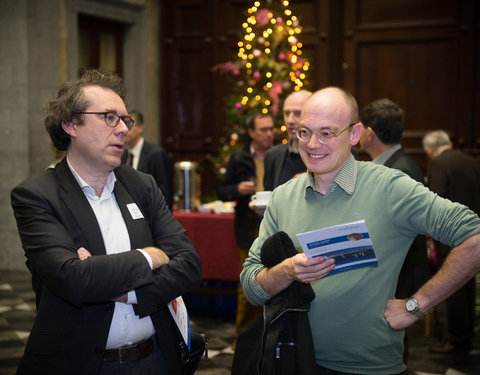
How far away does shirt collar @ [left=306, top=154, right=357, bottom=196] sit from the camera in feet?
6.69

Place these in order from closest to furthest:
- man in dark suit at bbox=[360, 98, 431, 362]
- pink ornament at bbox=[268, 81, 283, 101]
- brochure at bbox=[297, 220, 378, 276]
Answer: brochure at bbox=[297, 220, 378, 276] → man in dark suit at bbox=[360, 98, 431, 362] → pink ornament at bbox=[268, 81, 283, 101]

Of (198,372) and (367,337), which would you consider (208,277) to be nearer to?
(198,372)

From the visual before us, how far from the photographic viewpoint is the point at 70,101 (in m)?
2.19

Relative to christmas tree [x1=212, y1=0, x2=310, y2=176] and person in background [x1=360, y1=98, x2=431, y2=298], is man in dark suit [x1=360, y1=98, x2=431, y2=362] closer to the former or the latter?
person in background [x1=360, y1=98, x2=431, y2=298]

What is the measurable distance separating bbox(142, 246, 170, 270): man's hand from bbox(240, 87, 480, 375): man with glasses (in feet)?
0.95

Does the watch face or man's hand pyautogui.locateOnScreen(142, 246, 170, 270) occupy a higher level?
man's hand pyautogui.locateOnScreen(142, 246, 170, 270)

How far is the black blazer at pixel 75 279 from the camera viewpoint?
1960 mm

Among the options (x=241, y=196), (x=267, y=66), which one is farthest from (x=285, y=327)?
(x=267, y=66)

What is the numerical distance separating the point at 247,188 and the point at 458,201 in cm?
169

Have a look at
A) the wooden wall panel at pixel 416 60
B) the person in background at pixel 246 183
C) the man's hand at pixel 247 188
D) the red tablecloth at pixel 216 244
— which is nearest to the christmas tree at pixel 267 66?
the wooden wall panel at pixel 416 60

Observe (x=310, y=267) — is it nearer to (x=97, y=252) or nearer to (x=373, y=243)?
(x=373, y=243)

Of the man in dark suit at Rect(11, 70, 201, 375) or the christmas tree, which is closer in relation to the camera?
the man in dark suit at Rect(11, 70, 201, 375)

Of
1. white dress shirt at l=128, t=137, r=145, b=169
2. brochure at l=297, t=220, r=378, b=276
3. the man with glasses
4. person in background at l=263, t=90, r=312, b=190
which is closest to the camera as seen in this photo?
brochure at l=297, t=220, r=378, b=276

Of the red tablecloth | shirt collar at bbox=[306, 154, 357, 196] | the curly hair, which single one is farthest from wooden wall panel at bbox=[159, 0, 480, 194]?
shirt collar at bbox=[306, 154, 357, 196]
